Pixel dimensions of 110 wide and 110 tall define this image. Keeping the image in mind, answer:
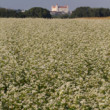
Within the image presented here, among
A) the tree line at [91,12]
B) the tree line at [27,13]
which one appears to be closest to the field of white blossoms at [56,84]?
the tree line at [91,12]

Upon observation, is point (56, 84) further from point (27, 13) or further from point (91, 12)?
point (27, 13)

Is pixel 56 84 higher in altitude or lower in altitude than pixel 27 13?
lower

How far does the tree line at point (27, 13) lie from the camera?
177ft

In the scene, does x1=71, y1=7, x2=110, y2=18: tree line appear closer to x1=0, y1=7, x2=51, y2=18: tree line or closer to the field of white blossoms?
x1=0, y1=7, x2=51, y2=18: tree line

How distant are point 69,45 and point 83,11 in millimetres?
42024

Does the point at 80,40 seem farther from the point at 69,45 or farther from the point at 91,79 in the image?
the point at 91,79

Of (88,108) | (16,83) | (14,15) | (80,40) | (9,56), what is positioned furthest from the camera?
(14,15)


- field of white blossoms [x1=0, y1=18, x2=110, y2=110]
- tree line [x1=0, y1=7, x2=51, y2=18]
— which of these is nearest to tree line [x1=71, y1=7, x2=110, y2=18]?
tree line [x1=0, y1=7, x2=51, y2=18]

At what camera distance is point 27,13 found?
58.1 m

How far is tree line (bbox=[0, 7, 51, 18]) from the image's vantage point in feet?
177

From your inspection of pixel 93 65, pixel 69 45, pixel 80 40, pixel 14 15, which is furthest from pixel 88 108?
pixel 14 15

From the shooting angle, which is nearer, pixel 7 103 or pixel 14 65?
pixel 7 103

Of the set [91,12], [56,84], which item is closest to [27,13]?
[91,12]

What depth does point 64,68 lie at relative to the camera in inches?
329
